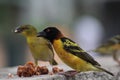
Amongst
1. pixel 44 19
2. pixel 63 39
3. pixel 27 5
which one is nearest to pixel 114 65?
pixel 63 39

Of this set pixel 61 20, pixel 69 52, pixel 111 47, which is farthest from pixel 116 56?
pixel 61 20

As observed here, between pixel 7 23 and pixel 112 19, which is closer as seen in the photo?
→ pixel 7 23

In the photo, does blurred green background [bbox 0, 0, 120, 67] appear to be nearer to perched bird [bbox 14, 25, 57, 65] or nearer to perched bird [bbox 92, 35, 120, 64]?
perched bird [bbox 92, 35, 120, 64]

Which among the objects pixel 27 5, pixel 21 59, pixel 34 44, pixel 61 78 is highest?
pixel 27 5

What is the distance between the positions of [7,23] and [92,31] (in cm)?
335

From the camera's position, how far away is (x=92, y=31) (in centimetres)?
2741

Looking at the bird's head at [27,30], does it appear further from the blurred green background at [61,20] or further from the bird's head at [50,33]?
the blurred green background at [61,20]

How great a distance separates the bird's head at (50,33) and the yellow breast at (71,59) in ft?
0.18

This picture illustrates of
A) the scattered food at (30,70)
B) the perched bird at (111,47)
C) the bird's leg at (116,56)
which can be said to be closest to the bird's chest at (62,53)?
the scattered food at (30,70)

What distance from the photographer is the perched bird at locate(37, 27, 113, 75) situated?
8023mm

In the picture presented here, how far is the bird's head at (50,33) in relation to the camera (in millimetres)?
8023

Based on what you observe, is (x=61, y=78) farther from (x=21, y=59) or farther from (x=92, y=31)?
(x=92, y=31)

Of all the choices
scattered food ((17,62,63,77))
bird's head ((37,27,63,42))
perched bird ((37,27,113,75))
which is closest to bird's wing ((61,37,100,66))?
perched bird ((37,27,113,75))

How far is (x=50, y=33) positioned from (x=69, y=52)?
0.33 meters
